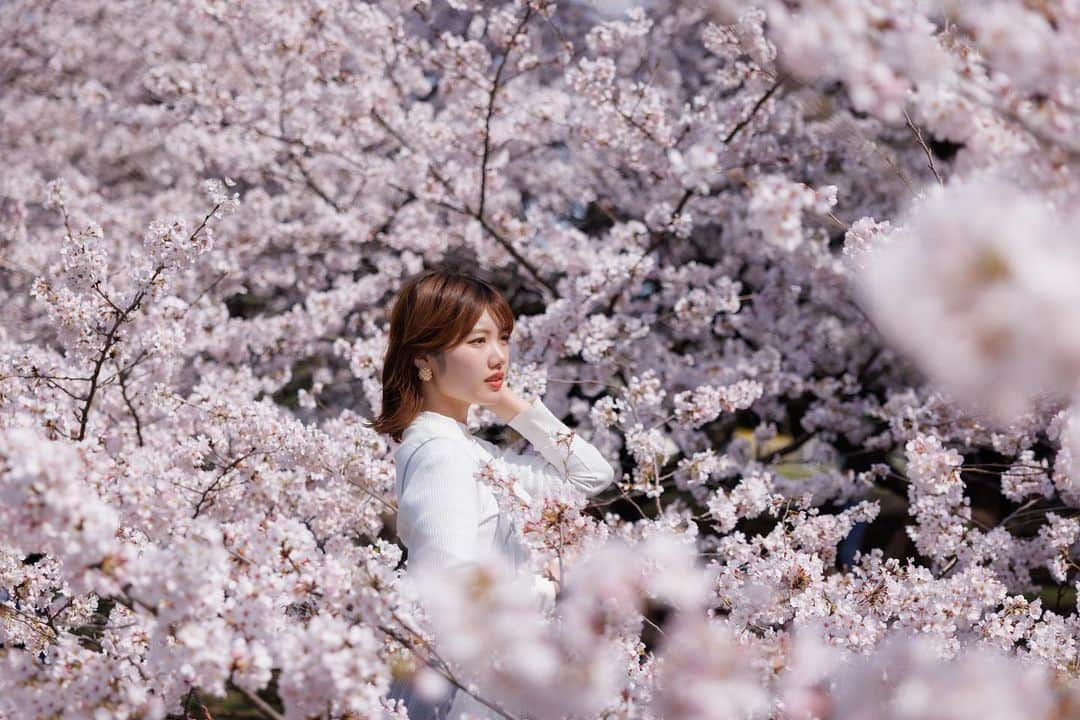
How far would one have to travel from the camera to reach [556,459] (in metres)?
2.97

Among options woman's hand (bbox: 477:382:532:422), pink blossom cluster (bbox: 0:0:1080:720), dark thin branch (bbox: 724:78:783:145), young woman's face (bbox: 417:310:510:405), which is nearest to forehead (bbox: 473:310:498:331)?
young woman's face (bbox: 417:310:510:405)

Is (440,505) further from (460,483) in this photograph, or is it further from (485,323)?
(485,323)

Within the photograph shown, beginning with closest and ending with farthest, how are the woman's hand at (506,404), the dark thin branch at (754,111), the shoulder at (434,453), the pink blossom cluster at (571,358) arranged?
the pink blossom cluster at (571,358) → the shoulder at (434,453) → the woman's hand at (506,404) → the dark thin branch at (754,111)

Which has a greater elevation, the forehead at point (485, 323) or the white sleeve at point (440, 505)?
the forehead at point (485, 323)

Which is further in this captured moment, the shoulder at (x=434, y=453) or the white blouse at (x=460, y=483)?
the shoulder at (x=434, y=453)

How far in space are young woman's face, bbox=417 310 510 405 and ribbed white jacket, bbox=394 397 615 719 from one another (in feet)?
0.39

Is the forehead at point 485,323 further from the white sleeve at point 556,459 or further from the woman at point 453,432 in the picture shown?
the white sleeve at point 556,459

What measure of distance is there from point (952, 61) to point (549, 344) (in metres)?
3.26

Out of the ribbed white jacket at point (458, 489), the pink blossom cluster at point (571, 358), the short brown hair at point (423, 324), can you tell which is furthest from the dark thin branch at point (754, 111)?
the ribbed white jacket at point (458, 489)

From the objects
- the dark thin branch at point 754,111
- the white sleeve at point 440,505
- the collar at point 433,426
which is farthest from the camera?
the dark thin branch at point 754,111

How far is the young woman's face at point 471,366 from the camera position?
2779mm

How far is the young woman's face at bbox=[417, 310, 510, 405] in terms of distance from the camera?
278 centimetres

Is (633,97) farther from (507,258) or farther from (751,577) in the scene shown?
(751,577)

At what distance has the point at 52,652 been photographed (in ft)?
7.10
